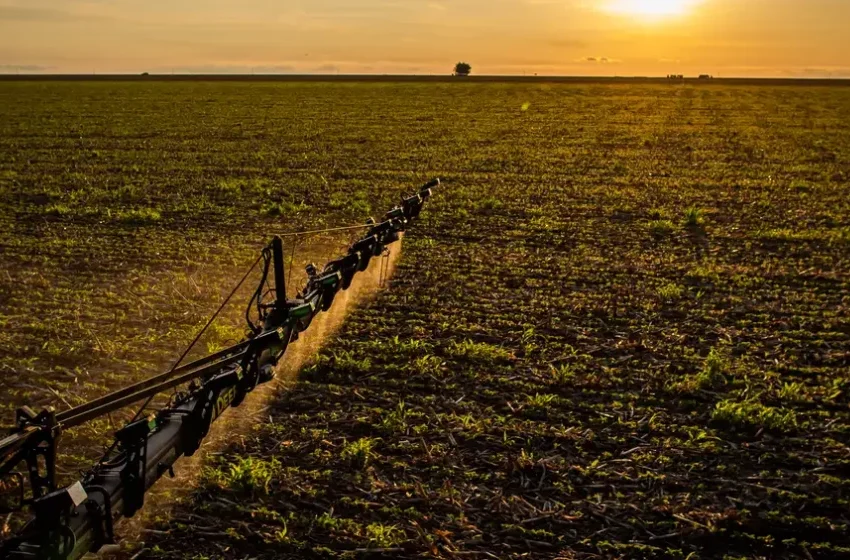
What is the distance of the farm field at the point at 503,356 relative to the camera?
4.53 m

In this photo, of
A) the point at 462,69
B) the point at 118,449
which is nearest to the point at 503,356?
the point at 118,449

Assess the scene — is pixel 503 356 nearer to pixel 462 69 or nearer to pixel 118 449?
pixel 118 449

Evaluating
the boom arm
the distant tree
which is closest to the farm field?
the boom arm

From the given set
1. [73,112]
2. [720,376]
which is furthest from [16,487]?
[73,112]

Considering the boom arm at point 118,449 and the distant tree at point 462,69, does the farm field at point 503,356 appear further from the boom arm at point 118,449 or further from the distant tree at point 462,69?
the distant tree at point 462,69

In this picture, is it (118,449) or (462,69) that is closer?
(118,449)

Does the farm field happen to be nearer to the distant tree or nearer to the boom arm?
the boom arm

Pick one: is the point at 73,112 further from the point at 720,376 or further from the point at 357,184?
the point at 720,376

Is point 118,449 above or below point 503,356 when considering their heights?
above

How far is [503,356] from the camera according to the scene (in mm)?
6828

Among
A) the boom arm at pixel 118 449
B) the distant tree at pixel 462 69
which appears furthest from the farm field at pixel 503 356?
the distant tree at pixel 462 69

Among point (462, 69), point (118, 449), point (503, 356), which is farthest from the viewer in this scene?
point (462, 69)

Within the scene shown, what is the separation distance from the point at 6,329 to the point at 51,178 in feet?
36.6

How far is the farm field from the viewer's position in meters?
4.53
